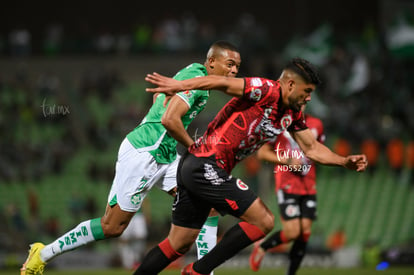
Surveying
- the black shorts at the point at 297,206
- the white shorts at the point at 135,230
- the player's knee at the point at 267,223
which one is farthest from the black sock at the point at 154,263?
the white shorts at the point at 135,230

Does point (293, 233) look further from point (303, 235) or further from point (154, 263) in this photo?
point (154, 263)

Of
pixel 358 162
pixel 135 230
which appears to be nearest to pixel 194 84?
pixel 358 162

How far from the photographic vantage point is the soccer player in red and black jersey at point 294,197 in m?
9.11

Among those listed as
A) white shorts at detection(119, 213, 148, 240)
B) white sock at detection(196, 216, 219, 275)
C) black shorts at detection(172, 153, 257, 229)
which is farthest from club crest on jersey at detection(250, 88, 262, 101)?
white shorts at detection(119, 213, 148, 240)

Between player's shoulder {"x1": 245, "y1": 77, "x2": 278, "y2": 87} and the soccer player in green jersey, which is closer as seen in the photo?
player's shoulder {"x1": 245, "y1": 77, "x2": 278, "y2": 87}

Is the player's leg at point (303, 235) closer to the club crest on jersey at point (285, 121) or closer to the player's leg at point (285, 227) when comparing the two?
the player's leg at point (285, 227)

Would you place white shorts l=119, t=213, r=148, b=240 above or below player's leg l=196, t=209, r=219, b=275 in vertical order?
below

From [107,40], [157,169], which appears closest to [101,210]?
[107,40]

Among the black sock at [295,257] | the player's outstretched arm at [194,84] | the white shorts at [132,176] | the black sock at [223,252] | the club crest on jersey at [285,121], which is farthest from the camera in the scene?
the black sock at [295,257]

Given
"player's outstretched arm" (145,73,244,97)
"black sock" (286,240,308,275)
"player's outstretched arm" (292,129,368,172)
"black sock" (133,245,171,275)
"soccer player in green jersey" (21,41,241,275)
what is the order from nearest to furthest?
"player's outstretched arm" (145,73,244,97) → "black sock" (133,245,171,275) → "player's outstretched arm" (292,129,368,172) → "soccer player in green jersey" (21,41,241,275) → "black sock" (286,240,308,275)

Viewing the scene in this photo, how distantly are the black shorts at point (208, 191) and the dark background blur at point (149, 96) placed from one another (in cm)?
1119

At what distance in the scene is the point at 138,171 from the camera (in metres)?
7.05

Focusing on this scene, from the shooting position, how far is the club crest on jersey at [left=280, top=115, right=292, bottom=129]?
20.7 feet

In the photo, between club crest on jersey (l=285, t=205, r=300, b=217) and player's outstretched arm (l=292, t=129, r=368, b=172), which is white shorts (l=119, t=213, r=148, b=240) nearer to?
club crest on jersey (l=285, t=205, r=300, b=217)
